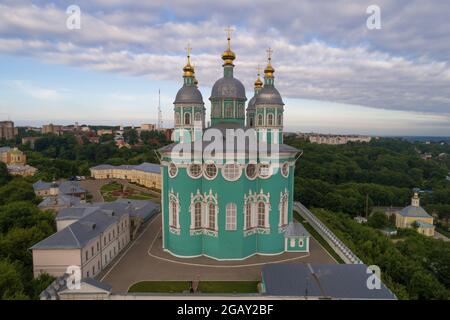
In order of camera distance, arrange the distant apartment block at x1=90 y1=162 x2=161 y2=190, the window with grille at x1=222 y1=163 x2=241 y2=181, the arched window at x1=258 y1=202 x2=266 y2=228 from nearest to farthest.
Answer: the window with grille at x1=222 y1=163 x2=241 y2=181 < the arched window at x1=258 y1=202 x2=266 y2=228 < the distant apartment block at x1=90 y1=162 x2=161 y2=190

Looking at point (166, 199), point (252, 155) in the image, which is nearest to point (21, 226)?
point (166, 199)

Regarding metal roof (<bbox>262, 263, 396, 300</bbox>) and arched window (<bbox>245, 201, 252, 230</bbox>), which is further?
arched window (<bbox>245, 201, 252, 230</bbox>)

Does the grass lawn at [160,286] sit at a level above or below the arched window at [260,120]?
below

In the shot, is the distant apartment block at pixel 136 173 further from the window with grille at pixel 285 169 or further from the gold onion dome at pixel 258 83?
the window with grille at pixel 285 169

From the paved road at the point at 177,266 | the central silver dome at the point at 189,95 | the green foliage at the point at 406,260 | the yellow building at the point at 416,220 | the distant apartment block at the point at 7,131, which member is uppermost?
the central silver dome at the point at 189,95

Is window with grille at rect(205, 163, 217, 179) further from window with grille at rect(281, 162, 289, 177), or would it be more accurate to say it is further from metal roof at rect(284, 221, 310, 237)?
metal roof at rect(284, 221, 310, 237)

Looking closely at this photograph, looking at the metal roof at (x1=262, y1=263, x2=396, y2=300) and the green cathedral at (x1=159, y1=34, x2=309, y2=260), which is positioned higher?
the green cathedral at (x1=159, y1=34, x2=309, y2=260)

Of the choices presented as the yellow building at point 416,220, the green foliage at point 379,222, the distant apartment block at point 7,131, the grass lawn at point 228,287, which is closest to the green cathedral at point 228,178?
the grass lawn at point 228,287

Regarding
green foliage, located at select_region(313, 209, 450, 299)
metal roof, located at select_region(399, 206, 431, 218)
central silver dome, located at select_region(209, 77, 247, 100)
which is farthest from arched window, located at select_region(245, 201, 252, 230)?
metal roof, located at select_region(399, 206, 431, 218)
